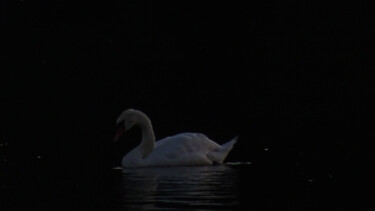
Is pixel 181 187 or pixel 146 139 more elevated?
pixel 146 139

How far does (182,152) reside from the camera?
1010 inches

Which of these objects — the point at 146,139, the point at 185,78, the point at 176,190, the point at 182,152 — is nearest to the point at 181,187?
the point at 176,190

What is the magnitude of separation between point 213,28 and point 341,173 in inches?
1304

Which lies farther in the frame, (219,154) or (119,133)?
(119,133)

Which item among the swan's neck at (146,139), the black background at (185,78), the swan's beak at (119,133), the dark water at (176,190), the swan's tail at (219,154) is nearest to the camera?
the dark water at (176,190)

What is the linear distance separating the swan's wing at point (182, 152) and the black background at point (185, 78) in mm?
1048

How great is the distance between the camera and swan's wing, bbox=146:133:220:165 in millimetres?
25562

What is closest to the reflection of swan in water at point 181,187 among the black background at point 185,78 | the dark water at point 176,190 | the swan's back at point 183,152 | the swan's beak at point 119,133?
the dark water at point 176,190

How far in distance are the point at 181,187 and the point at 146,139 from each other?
6.15m

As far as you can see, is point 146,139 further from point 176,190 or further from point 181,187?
point 176,190

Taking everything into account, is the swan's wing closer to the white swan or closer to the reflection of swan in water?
the white swan

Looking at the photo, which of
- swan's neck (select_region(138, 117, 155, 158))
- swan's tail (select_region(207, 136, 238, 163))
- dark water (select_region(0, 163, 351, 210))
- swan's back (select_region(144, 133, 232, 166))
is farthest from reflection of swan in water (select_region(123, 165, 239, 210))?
swan's neck (select_region(138, 117, 155, 158))

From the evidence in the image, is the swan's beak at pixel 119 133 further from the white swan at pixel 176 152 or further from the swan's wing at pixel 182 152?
the swan's wing at pixel 182 152

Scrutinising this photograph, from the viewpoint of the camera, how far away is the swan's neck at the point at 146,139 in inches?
1033
